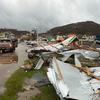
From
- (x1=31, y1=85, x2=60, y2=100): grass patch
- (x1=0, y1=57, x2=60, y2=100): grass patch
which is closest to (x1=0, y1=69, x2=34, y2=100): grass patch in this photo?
(x1=0, y1=57, x2=60, y2=100): grass patch

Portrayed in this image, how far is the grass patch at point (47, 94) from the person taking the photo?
13.9 m

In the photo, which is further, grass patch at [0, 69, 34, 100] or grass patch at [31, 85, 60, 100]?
grass patch at [0, 69, 34, 100]

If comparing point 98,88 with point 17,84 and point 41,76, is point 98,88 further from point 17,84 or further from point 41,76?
point 41,76

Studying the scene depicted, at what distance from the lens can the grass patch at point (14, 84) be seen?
13966 millimetres

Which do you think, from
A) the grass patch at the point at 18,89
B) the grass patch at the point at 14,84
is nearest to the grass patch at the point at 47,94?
the grass patch at the point at 18,89

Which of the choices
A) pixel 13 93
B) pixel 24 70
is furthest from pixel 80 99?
pixel 24 70

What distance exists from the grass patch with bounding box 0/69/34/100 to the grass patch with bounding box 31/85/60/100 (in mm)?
1219

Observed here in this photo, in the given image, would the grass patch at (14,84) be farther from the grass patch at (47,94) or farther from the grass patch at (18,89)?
the grass patch at (47,94)

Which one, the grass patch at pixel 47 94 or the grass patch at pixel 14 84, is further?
the grass patch at pixel 14 84

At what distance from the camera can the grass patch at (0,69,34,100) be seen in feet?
45.8

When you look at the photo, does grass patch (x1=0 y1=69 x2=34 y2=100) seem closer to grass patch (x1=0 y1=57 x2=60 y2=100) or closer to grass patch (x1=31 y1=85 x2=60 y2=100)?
grass patch (x1=0 y1=57 x2=60 y2=100)

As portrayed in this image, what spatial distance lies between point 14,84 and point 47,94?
2.92 m

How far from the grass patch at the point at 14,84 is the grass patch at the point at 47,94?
4.00 ft

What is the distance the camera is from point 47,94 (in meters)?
14.5
